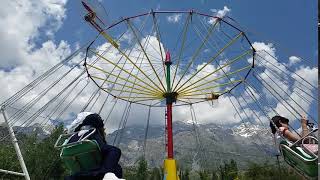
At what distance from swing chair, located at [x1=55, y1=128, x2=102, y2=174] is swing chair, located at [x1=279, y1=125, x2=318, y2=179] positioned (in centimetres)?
313

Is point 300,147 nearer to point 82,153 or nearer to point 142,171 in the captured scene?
point 82,153

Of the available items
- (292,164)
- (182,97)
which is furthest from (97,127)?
(182,97)

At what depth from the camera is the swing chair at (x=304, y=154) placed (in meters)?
6.01

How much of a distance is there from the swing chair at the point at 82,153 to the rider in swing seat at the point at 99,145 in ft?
0.14

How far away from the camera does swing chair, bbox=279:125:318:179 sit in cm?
601

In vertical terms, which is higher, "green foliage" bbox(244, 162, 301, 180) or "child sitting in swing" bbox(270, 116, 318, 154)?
"green foliage" bbox(244, 162, 301, 180)

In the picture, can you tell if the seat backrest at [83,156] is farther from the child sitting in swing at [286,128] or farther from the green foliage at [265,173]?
the green foliage at [265,173]

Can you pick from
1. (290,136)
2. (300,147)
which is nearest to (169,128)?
(290,136)

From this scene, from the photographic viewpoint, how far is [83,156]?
4773 millimetres

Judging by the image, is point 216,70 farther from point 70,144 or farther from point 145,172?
point 145,172

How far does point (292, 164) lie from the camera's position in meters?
6.77

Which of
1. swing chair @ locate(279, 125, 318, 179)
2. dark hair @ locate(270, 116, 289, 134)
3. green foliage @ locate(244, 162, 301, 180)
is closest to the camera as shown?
swing chair @ locate(279, 125, 318, 179)

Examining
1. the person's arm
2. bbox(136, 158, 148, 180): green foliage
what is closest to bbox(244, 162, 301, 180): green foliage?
bbox(136, 158, 148, 180): green foliage

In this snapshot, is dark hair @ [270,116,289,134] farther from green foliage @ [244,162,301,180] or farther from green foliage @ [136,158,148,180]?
green foliage @ [136,158,148,180]
